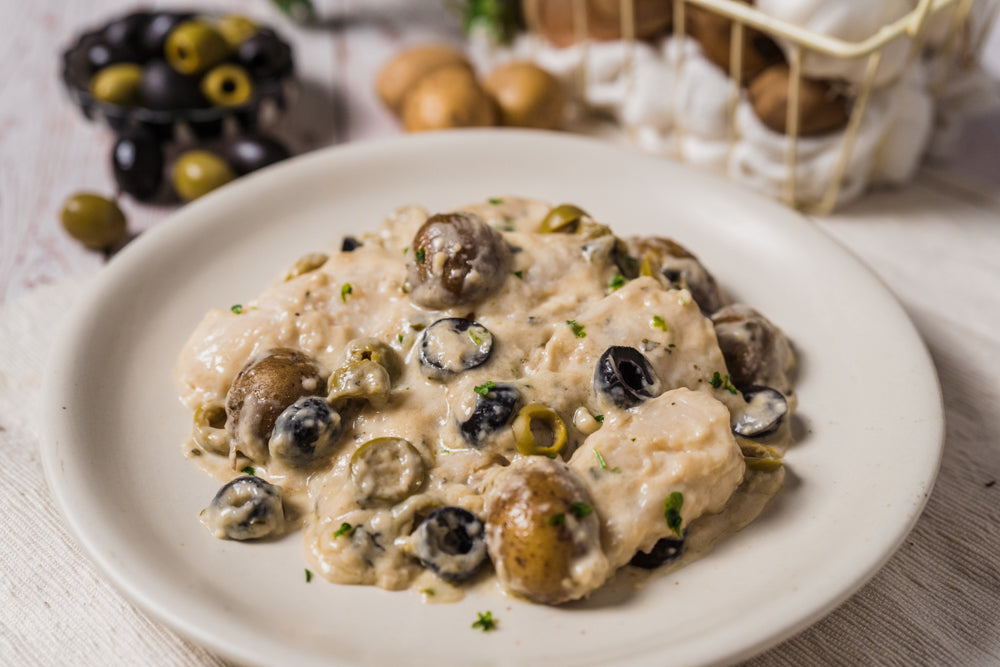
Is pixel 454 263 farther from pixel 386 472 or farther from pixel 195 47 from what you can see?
pixel 195 47

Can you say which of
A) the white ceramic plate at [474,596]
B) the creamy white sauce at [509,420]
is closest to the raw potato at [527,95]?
the white ceramic plate at [474,596]

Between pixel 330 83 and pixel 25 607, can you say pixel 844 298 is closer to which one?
pixel 25 607

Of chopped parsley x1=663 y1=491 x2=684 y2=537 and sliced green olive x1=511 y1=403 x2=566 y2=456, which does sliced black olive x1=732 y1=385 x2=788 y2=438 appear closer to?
chopped parsley x1=663 y1=491 x2=684 y2=537

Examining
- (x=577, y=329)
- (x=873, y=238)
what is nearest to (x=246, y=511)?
(x=577, y=329)

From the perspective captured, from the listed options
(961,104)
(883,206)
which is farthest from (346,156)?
(961,104)

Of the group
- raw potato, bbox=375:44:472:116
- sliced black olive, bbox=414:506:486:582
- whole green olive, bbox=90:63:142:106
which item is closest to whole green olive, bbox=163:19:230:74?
whole green olive, bbox=90:63:142:106

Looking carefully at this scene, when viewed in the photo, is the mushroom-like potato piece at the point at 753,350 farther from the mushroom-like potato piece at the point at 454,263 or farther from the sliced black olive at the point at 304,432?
the sliced black olive at the point at 304,432
